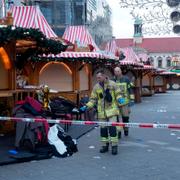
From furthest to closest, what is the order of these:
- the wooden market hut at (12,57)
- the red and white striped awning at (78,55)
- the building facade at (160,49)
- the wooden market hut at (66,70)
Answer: the building facade at (160,49) < the wooden market hut at (66,70) < the red and white striped awning at (78,55) < the wooden market hut at (12,57)

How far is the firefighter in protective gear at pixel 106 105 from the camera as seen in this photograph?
889 centimetres

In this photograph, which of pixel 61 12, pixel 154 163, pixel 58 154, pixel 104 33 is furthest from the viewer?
pixel 61 12

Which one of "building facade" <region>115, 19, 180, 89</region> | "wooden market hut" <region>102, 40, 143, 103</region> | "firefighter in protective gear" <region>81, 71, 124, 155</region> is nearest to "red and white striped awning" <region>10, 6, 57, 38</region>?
"firefighter in protective gear" <region>81, 71, 124, 155</region>

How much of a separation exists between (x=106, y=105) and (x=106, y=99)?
0.12 m

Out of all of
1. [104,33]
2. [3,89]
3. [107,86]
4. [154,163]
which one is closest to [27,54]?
[3,89]

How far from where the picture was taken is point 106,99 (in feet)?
29.5

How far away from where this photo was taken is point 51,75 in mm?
18812

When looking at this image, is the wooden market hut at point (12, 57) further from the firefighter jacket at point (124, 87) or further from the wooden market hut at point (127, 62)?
the wooden market hut at point (127, 62)

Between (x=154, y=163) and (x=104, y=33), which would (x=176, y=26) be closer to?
(x=154, y=163)

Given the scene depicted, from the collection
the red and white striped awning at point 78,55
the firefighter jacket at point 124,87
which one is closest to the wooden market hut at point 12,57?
the firefighter jacket at point 124,87

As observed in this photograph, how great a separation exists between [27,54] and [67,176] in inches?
231

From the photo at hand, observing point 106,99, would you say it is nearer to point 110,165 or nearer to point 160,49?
point 110,165

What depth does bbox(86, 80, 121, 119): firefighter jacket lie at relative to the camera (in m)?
8.93

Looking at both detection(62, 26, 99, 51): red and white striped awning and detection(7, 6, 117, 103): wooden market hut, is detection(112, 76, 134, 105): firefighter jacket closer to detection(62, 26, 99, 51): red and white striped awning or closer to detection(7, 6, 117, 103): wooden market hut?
detection(7, 6, 117, 103): wooden market hut
